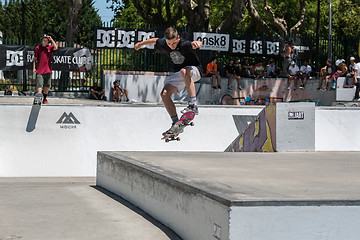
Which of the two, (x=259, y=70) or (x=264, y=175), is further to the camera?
(x=259, y=70)

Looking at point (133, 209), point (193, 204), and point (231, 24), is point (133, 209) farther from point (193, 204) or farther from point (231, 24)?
point (231, 24)

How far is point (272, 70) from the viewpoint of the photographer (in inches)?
915

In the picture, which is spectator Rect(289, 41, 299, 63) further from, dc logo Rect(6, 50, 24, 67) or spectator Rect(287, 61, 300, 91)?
dc logo Rect(6, 50, 24, 67)

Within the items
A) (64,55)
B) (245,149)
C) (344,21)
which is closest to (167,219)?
(245,149)

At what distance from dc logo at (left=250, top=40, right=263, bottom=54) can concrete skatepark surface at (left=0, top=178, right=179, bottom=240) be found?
17.4 m

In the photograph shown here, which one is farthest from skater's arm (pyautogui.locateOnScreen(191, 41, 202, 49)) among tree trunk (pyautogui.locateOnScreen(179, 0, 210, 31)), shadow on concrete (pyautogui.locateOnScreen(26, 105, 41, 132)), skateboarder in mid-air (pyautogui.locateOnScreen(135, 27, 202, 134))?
tree trunk (pyautogui.locateOnScreen(179, 0, 210, 31))

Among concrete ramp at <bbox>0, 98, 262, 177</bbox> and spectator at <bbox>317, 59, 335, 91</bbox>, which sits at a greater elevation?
spectator at <bbox>317, 59, 335, 91</bbox>

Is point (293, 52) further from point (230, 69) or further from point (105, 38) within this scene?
point (105, 38)

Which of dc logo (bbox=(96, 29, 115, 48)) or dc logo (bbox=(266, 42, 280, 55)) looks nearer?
dc logo (bbox=(96, 29, 115, 48))

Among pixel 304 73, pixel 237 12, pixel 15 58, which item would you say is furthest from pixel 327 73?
pixel 15 58

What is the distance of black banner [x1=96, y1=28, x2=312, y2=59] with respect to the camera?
69.6 feet

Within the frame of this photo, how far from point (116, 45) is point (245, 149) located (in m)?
12.0

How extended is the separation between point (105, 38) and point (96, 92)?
2.20m

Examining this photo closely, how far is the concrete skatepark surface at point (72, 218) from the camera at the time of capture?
4.77m
